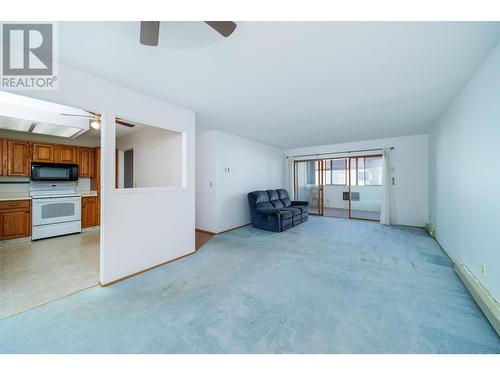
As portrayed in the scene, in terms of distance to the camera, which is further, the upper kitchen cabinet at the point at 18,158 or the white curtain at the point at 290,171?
the white curtain at the point at 290,171

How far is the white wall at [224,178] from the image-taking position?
4.29 meters

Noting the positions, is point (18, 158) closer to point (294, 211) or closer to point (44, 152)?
point (44, 152)

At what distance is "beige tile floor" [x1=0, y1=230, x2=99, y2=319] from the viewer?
187 cm

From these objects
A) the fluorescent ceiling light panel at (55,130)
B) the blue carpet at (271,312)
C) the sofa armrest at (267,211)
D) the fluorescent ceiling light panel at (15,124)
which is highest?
the fluorescent ceiling light panel at (55,130)

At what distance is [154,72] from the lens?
6.48ft

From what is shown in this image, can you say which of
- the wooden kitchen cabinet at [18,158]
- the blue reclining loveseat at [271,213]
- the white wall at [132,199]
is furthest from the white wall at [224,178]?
the wooden kitchen cabinet at [18,158]

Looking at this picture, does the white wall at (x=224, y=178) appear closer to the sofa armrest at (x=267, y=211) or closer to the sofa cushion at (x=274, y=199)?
the sofa cushion at (x=274, y=199)

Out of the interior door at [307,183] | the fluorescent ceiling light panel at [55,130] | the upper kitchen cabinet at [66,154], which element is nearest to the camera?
the fluorescent ceiling light panel at [55,130]

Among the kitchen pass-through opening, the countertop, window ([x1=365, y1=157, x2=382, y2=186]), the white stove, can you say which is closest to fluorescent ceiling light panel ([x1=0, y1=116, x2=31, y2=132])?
the kitchen pass-through opening

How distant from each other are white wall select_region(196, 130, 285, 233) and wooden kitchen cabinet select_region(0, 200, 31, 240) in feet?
10.3

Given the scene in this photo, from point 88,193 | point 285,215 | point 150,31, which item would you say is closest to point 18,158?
point 88,193

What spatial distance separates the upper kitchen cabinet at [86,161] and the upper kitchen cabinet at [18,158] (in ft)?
2.67

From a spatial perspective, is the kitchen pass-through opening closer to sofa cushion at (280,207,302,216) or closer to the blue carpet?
the blue carpet
